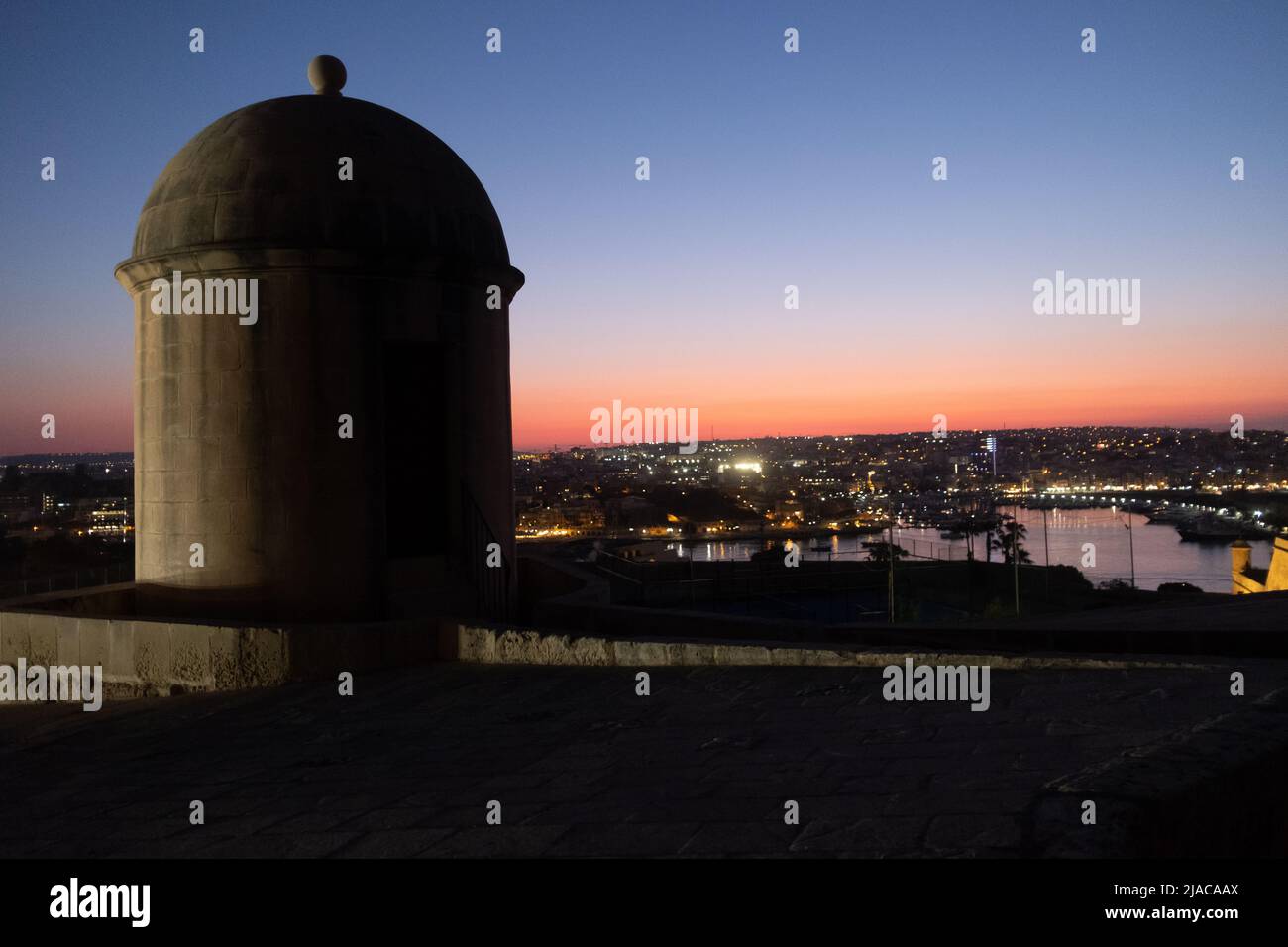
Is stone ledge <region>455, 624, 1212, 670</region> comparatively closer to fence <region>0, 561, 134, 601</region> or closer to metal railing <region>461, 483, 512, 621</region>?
metal railing <region>461, 483, 512, 621</region>

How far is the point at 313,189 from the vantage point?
28.5 ft

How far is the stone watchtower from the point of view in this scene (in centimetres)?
849

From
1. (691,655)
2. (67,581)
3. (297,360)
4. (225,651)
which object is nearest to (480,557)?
(297,360)

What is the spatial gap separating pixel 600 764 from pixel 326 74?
7.79m

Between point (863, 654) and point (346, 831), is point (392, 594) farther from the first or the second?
point (346, 831)

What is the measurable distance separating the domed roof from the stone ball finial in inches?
6.5

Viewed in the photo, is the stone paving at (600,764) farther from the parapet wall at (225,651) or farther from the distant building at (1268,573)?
the distant building at (1268,573)

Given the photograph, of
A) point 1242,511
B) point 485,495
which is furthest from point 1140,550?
point 485,495

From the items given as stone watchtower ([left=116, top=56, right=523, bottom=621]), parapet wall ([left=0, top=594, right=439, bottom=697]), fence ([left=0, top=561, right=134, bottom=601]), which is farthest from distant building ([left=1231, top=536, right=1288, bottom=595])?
fence ([left=0, top=561, right=134, bottom=601])

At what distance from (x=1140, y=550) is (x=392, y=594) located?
110406 mm

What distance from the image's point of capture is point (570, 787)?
4.14 m

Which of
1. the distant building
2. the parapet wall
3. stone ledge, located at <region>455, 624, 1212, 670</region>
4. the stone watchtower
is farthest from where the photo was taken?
the distant building

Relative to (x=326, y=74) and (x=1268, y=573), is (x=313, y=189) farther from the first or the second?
(x=1268, y=573)

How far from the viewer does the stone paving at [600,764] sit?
3.44 meters
